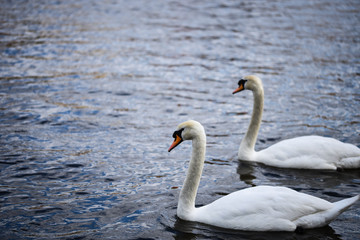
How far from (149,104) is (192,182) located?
597 centimetres

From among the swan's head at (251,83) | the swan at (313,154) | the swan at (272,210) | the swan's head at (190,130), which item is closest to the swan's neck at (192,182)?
the swan's head at (190,130)

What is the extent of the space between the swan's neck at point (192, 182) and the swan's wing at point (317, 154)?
97.1 inches

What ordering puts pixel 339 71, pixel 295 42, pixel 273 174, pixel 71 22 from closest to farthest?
1. pixel 273 174
2. pixel 339 71
3. pixel 295 42
4. pixel 71 22

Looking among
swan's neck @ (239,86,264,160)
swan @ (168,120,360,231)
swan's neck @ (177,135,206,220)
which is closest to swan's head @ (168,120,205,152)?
swan's neck @ (177,135,206,220)

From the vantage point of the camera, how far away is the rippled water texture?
7383mm

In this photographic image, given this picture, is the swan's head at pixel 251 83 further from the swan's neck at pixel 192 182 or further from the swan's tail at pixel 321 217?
the swan's tail at pixel 321 217

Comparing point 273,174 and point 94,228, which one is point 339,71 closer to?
point 273,174

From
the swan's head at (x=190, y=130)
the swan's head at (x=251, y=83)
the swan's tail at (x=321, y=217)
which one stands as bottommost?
the swan's tail at (x=321, y=217)

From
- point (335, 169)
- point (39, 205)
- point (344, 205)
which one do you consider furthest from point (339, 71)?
point (39, 205)

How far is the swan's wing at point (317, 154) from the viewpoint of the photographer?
8.77 metres

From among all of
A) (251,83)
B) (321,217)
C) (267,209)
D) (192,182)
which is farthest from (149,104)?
(321,217)

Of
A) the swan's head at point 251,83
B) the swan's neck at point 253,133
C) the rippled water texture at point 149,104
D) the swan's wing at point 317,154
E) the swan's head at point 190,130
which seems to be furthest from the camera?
the swan's head at point 251,83

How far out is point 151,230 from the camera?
675cm

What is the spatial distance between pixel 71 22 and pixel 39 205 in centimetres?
1437
